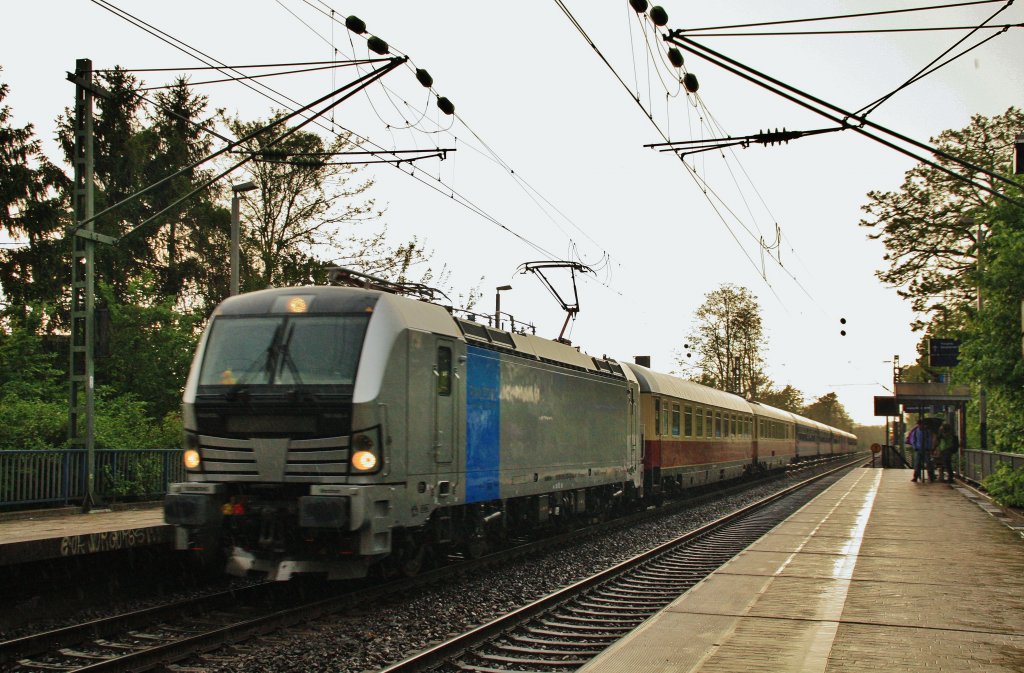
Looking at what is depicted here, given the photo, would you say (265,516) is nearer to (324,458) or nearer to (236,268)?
(324,458)

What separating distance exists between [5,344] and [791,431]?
3521 centimetres

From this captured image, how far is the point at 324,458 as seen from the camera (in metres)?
9.72

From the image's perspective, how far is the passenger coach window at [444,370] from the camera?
1127cm

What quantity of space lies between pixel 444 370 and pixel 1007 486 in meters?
12.6

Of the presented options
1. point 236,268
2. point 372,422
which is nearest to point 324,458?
point 372,422

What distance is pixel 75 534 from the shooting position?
1053 cm

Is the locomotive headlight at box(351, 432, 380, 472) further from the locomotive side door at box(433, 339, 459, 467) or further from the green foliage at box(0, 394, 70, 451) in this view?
the green foliage at box(0, 394, 70, 451)

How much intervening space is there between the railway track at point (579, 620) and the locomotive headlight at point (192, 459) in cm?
354

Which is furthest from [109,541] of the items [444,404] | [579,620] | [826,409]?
[826,409]

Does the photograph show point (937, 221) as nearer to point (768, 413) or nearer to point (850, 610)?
point (768, 413)

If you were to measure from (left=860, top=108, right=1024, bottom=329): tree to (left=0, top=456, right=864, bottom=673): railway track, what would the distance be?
78.0 ft

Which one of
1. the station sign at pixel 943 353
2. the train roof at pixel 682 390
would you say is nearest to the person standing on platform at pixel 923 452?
the station sign at pixel 943 353

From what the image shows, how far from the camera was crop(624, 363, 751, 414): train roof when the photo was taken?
22.8 meters

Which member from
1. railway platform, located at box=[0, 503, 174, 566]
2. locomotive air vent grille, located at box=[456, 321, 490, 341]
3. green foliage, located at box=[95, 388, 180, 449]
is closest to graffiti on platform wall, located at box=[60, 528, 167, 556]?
railway platform, located at box=[0, 503, 174, 566]
